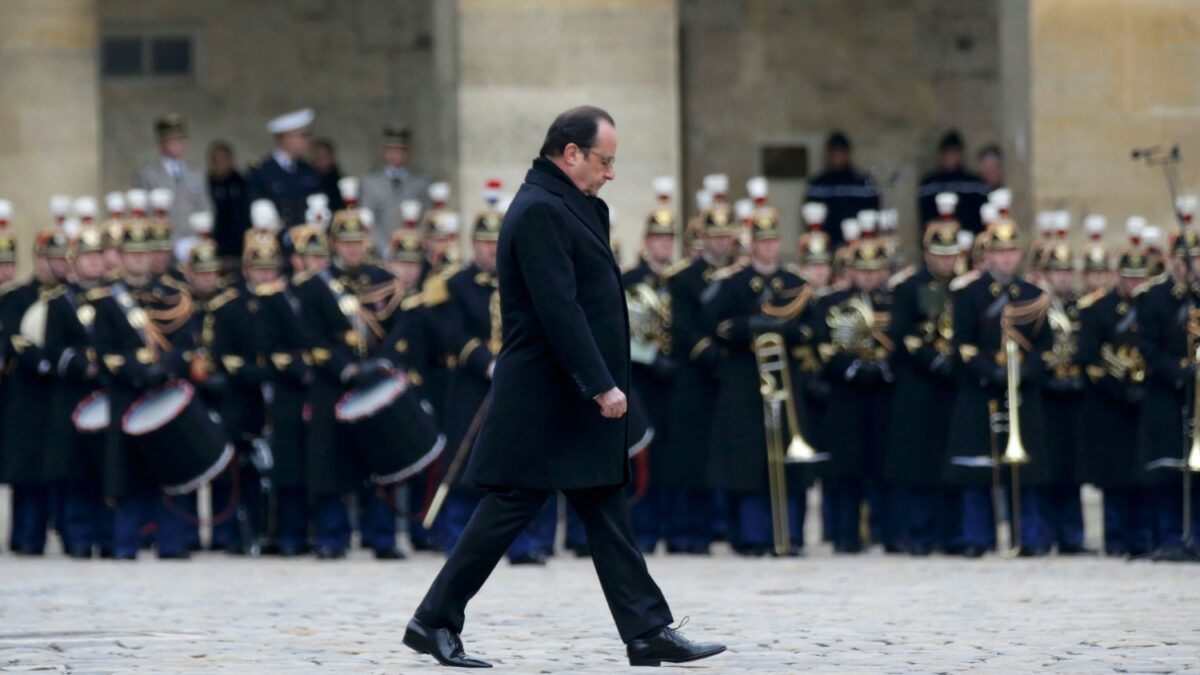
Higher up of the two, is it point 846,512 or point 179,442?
point 179,442

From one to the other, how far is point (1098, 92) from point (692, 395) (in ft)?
13.7

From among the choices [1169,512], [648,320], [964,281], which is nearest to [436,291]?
[648,320]

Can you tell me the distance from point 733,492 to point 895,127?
7057mm

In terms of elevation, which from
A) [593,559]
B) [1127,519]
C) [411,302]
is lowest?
[1127,519]

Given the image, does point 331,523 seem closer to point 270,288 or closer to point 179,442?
point 179,442

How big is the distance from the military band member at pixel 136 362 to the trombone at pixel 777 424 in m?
3.07

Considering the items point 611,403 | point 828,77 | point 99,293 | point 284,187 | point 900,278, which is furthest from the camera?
point 828,77

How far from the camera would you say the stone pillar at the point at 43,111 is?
1869 centimetres

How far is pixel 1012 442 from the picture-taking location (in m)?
14.5

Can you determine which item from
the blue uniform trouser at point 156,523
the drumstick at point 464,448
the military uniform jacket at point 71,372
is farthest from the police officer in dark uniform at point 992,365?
the military uniform jacket at point 71,372

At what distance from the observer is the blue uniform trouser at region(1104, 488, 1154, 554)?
14742 mm

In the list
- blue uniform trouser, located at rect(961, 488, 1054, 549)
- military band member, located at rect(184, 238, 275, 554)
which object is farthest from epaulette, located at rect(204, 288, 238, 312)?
blue uniform trouser, located at rect(961, 488, 1054, 549)

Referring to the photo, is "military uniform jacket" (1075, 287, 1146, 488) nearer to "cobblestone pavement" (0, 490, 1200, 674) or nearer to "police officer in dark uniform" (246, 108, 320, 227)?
"cobblestone pavement" (0, 490, 1200, 674)

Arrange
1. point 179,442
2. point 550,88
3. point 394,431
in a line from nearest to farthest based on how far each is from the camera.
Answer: point 394,431 < point 179,442 < point 550,88
